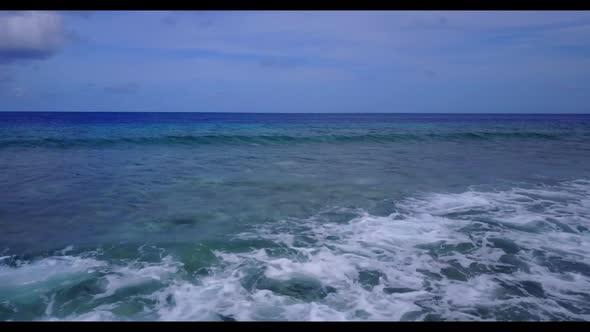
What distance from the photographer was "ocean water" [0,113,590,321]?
16.2 ft

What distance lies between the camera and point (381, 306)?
4.91 meters

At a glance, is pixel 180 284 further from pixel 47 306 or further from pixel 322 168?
pixel 322 168

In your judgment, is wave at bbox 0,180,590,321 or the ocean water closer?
wave at bbox 0,180,590,321

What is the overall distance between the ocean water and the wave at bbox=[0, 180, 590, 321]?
3cm

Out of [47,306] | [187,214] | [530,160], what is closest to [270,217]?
[187,214]

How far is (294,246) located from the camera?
6.87m

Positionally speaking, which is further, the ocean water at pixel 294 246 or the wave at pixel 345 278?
the ocean water at pixel 294 246

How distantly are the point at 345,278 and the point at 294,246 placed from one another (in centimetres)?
148

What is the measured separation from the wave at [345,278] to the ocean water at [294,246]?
0.03m

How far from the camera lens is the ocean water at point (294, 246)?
4949 mm

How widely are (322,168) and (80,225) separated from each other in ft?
33.7

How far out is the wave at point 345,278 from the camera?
4.81m
